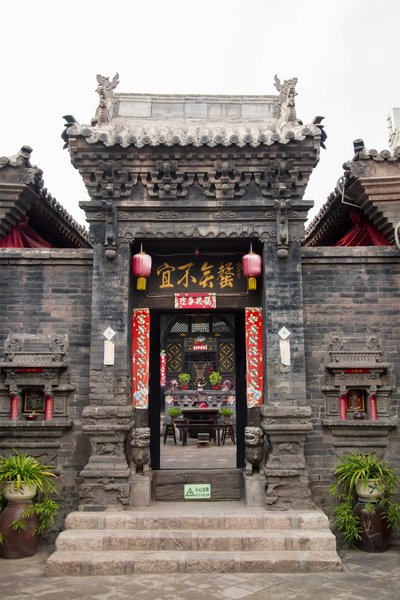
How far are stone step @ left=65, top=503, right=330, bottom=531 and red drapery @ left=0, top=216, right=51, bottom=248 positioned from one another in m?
4.49

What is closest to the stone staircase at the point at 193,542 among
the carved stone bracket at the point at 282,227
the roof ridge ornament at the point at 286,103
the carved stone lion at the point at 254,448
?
the carved stone lion at the point at 254,448

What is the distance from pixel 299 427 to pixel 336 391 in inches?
37.4

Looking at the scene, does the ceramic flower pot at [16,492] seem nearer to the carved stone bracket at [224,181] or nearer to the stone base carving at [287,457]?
the stone base carving at [287,457]

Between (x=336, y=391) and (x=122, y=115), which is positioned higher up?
(x=122, y=115)

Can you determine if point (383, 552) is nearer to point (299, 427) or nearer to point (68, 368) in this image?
point (299, 427)

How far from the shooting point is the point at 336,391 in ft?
25.9

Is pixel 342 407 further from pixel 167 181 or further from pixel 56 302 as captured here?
→ pixel 56 302

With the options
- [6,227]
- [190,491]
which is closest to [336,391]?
[190,491]

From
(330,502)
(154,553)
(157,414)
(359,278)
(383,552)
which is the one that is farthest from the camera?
(157,414)

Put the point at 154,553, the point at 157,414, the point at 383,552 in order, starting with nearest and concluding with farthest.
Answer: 1. the point at 154,553
2. the point at 383,552
3. the point at 157,414

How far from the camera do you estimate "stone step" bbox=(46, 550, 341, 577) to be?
247 inches

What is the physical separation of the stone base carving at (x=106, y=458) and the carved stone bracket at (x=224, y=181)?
3.54 m

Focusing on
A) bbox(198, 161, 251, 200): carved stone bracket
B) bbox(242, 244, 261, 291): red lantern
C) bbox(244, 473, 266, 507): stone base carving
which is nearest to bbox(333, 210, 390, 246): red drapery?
bbox(242, 244, 261, 291): red lantern

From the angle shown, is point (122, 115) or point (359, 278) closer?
point (359, 278)
